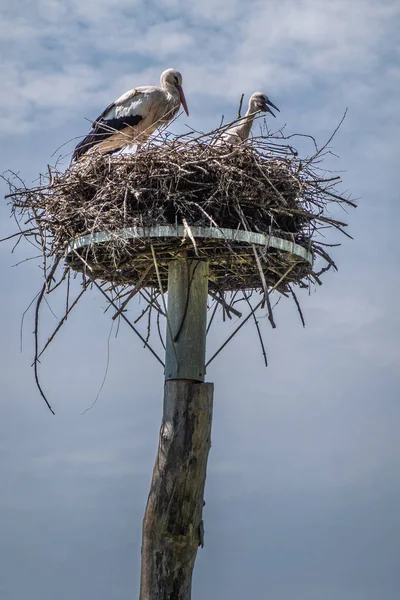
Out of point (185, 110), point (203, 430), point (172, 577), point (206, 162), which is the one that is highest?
point (185, 110)

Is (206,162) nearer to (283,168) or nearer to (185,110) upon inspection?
(283,168)

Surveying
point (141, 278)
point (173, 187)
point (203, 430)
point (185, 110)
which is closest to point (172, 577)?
point (203, 430)

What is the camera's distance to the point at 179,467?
745cm

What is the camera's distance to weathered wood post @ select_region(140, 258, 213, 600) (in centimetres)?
731

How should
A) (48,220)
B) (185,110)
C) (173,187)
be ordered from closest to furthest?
(173,187) < (48,220) < (185,110)

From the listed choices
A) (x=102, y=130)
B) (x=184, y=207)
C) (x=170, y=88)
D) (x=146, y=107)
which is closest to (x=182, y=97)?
(x=170, y=88)

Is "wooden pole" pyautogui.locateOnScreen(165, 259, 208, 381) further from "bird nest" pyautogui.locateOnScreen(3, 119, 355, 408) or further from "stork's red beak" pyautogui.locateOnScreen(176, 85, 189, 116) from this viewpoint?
"stork's red beak" pyautogui.locateOnScreen(176, 85, 189, 116)

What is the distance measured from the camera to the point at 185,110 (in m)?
11.2

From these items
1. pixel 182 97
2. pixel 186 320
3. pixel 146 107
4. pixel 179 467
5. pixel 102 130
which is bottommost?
pixel 179 467

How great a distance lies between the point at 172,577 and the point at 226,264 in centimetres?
235

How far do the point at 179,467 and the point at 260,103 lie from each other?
188 inches

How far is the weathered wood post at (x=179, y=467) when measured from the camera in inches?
288

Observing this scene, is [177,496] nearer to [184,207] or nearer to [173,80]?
[184,207]

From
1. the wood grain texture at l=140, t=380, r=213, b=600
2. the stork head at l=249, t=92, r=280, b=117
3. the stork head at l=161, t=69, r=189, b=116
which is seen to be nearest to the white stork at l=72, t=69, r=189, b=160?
the stork head at l=161, t=69, r=189, b=116
